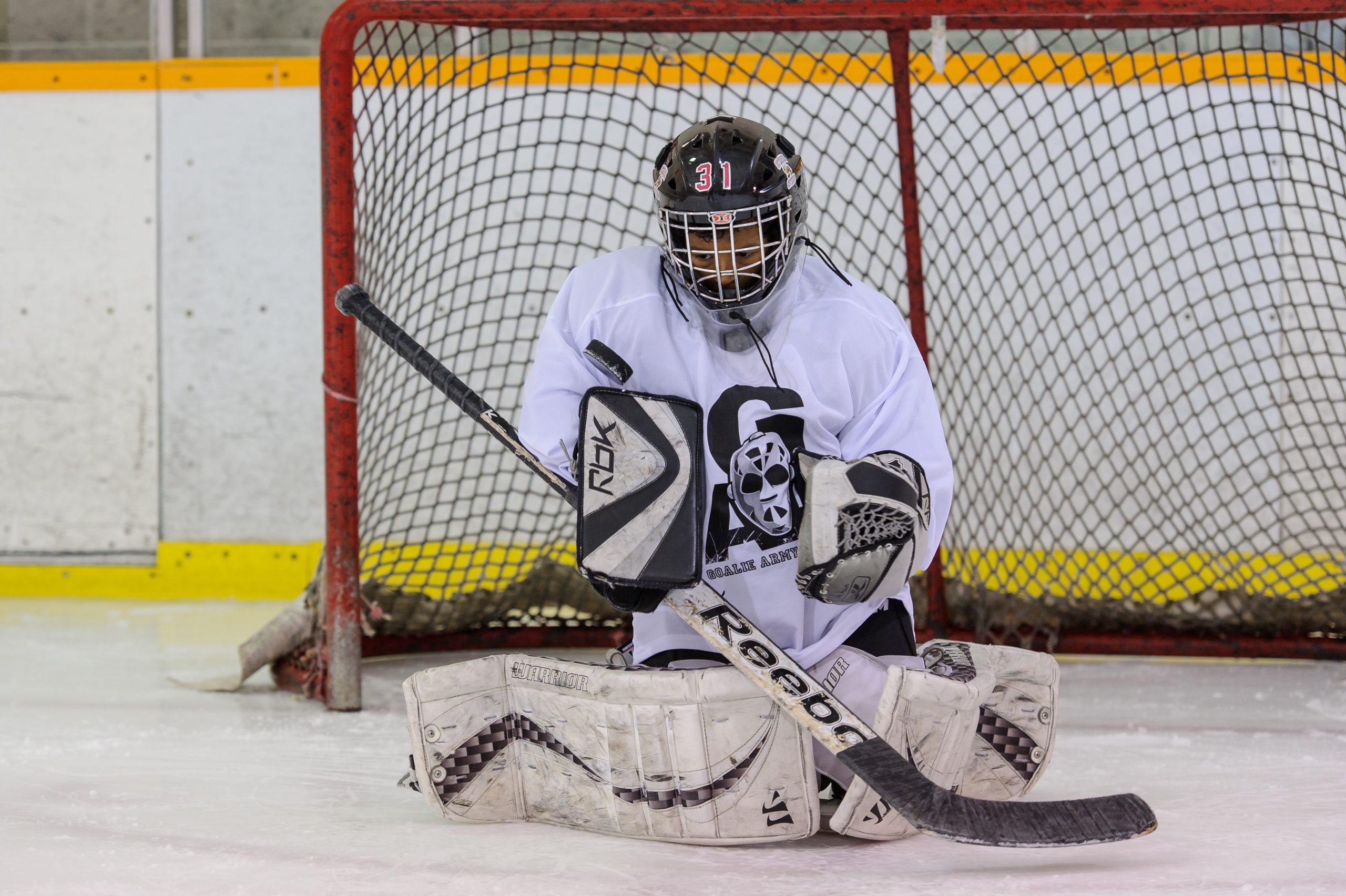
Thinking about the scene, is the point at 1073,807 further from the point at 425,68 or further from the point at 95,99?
the point at 95,99

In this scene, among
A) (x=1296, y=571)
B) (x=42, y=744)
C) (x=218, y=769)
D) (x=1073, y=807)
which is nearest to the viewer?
(x=1073, y=807)

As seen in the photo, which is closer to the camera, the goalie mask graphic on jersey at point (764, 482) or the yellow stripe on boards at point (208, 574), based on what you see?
the goalie mask graphic on jersey at point (764, 482)

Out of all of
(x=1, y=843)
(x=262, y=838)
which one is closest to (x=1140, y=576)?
(x=262, y=838)

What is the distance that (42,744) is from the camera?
7.07 feet

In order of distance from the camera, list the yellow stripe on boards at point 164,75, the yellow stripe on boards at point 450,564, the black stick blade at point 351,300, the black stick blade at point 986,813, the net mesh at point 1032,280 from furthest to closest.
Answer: the yellow stripe on boards at point 164,75 < the net mesh at point 1032,280 < the yellow stripe on boards at point 450,564 < the black stick blade at point 351,300 < the black stick blade at point 986,813

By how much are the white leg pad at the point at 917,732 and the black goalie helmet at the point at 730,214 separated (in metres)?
0.53

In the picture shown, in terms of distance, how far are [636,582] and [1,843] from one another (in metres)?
0.91

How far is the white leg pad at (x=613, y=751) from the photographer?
61.7 inches

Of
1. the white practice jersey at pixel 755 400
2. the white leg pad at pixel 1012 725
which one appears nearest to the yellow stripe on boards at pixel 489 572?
the white leg pad at pixel 1012 725

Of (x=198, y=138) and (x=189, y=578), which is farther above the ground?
(x=198, y=138)

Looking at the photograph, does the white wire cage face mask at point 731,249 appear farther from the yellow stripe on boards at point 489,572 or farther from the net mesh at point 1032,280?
the net mesh at point 1032,280

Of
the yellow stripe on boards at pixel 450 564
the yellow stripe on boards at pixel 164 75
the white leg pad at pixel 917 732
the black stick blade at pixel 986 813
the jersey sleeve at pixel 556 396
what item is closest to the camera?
the black stick blade at pixel 986 813

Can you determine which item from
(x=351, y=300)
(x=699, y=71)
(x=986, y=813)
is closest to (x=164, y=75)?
(x=699, y=71)

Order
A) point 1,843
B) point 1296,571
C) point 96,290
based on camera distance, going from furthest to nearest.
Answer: point 96,290 → point 1296,571 → point 1,843
